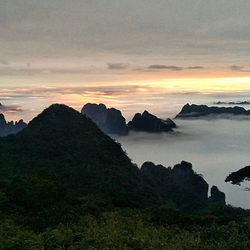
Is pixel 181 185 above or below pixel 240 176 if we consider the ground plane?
below

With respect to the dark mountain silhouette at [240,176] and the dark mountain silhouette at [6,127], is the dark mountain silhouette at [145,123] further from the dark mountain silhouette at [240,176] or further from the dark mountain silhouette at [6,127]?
the dark mountain silhouette at [240,176]

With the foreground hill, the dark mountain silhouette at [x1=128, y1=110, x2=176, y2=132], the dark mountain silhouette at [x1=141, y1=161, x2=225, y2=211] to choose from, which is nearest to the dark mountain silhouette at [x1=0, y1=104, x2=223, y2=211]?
the foreground hill

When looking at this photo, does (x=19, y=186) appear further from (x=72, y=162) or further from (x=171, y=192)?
(x=171, y=192)

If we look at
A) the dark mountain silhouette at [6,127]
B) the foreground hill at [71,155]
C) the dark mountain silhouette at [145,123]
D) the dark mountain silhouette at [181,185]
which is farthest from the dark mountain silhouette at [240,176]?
the dark mountain silhouette at [6,127]

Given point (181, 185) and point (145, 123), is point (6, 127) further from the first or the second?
point (181, 185)

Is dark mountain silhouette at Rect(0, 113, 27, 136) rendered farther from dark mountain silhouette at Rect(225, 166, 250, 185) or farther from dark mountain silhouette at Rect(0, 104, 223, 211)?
dark mountain silhouette at Rect(225, 166, 250, 185)

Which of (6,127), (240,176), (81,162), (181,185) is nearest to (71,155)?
(81,162)

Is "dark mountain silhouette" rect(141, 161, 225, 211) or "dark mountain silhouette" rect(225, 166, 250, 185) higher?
"dark mountain silhouette" rect(225, 166, 250, 185)

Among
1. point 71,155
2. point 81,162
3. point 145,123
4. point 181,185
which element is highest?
point 145,123
